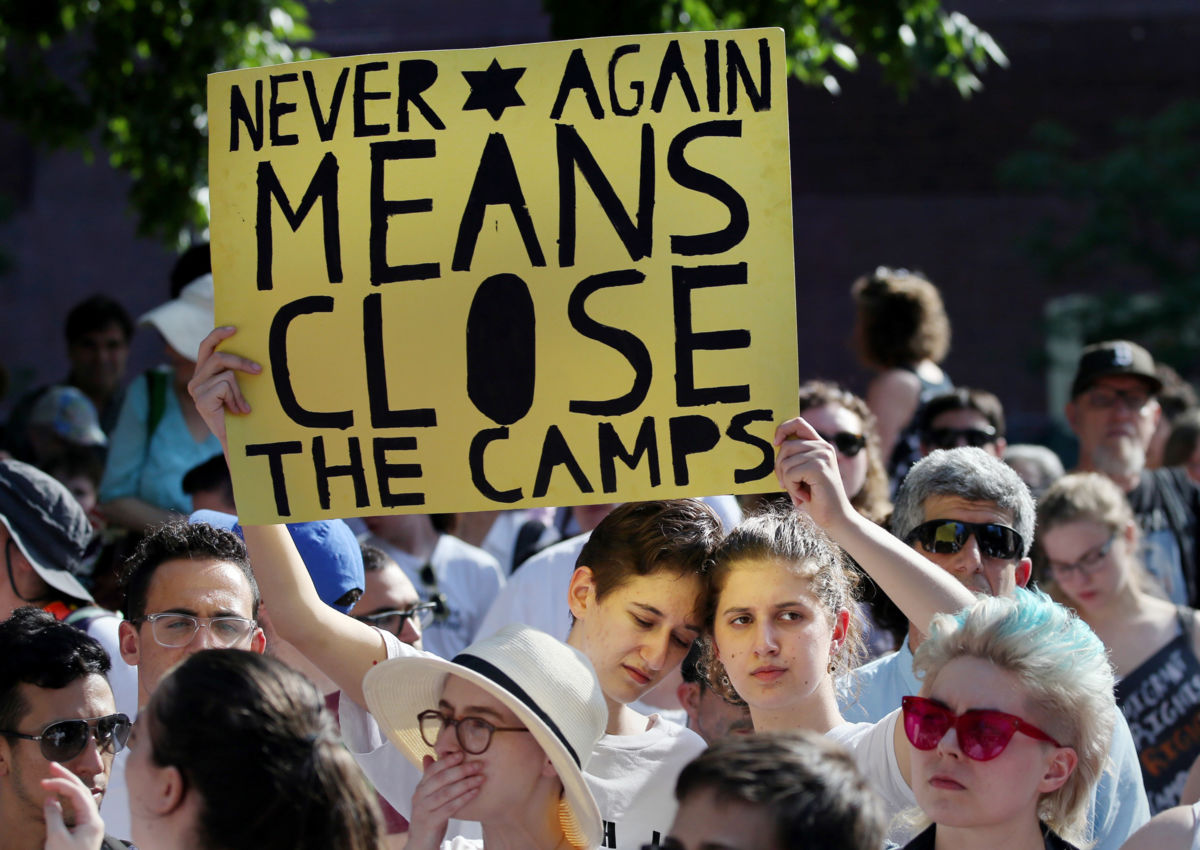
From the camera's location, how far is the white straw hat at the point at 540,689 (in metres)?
2.53

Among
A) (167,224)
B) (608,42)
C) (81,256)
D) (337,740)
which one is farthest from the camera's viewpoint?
(81,256)

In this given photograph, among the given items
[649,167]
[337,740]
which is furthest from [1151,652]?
[337,740]

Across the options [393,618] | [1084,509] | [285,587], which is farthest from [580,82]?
[1084,509]

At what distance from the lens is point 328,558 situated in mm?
3479

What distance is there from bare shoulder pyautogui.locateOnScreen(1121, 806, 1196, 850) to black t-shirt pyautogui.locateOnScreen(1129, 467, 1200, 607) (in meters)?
2.98

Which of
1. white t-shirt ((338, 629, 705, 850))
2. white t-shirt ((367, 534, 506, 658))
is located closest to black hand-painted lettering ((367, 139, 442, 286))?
white t-shirt ((338, 629, 705, 850))

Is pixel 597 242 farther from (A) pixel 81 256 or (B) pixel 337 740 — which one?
(A) pixel 81 256

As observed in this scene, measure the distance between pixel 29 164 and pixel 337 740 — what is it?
15.2 metres

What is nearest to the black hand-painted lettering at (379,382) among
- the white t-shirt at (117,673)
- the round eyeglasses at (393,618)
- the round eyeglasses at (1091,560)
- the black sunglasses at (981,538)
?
the white t-shirt at (117,673)

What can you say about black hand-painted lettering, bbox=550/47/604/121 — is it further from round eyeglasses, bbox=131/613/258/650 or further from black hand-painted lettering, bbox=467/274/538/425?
round eyeglasses, bbox=131/613/258/650

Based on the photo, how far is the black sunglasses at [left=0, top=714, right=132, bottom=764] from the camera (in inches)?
109

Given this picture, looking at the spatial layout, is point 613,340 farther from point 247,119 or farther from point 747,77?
point 247,119

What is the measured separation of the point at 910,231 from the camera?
55.8ft

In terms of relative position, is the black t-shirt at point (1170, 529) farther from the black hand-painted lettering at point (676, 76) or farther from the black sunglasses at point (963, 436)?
the black hand-painted lettering at point (676, 76)
